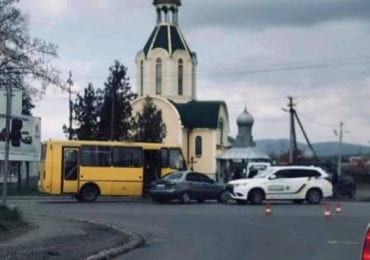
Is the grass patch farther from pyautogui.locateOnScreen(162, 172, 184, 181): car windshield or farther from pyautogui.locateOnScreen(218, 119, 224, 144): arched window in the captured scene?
pyautogui.locateOnScreen(218, 119, 224, 144): arched window

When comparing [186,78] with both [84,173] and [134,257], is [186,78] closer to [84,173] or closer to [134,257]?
[84,173]

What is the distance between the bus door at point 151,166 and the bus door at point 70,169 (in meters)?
3.60

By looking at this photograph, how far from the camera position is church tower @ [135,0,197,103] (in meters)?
98.7

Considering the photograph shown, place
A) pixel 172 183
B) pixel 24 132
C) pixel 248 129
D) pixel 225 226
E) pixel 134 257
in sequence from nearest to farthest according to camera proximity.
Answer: pixel 134 257 < pixel 24 132 < pixel 225 226 < pixel 172 183 < pixel 248 129

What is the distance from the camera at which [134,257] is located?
19.0m

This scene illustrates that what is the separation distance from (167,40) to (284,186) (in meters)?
56.4

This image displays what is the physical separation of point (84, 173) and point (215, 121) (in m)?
53.3

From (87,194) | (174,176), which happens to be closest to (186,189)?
(174,176)

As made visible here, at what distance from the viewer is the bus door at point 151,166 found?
47.3m

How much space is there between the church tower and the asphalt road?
59023 mm

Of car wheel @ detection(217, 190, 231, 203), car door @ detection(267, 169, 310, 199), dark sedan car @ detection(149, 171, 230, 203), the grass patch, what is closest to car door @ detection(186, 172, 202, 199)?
dark sedan car @ detection(149, 171, 230, 203)

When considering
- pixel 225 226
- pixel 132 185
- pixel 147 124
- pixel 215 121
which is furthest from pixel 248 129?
pixel 225 226

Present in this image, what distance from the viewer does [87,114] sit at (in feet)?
237

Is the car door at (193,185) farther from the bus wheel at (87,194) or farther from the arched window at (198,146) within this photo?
the arched window at (198,146)
